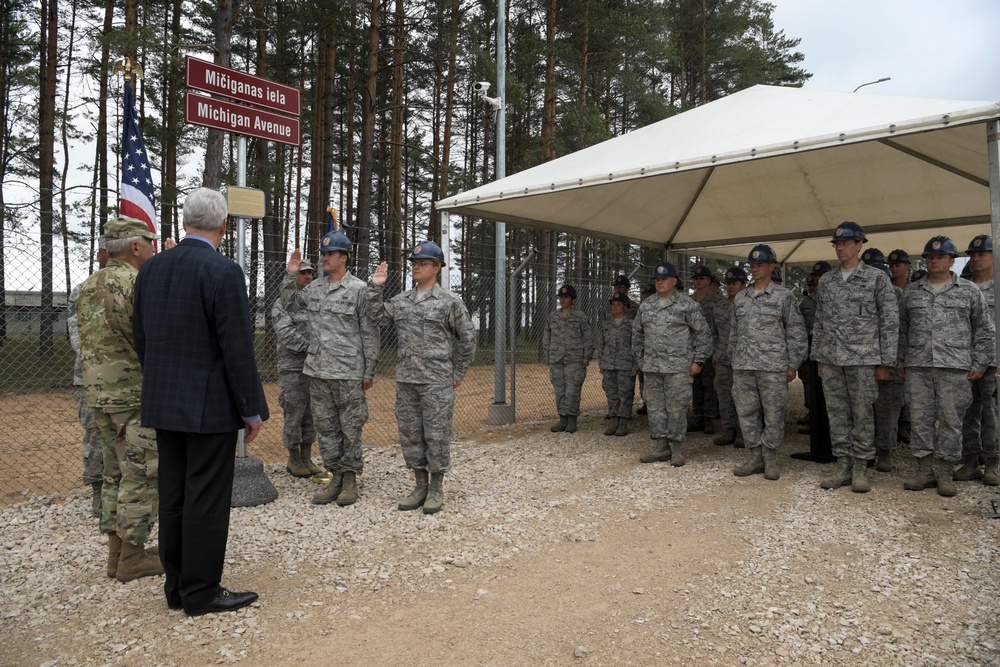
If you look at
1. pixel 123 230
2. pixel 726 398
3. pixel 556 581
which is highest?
pixel 123 230

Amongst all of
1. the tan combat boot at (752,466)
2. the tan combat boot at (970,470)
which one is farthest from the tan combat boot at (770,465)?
the tan combat boot at (970,470)

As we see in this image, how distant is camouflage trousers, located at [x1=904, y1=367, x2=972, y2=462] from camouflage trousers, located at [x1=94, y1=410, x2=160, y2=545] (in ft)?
18.1

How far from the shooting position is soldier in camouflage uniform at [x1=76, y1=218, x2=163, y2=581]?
354 centimetres

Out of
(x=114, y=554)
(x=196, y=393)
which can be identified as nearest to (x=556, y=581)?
(x=196, y=393)

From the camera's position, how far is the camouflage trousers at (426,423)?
4926mm

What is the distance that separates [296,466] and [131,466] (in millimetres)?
2506

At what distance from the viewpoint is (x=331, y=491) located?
16.8 ft

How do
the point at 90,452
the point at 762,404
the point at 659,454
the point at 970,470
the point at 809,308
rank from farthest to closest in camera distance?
the point at 809,308 → the point at 659,454 → the point at 762,404 → the point at 970,470 → the point at 90,452

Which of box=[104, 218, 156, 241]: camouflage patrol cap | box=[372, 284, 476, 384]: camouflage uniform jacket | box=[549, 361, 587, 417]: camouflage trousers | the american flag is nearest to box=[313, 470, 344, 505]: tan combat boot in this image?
box=[372, 284, 476, 384]: camouflage uniform jacket

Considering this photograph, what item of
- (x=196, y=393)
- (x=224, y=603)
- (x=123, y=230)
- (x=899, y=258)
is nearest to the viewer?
(x=196, y=393)

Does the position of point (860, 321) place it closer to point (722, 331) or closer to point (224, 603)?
point (722, 331)

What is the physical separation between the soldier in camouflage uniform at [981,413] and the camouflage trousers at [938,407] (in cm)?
33

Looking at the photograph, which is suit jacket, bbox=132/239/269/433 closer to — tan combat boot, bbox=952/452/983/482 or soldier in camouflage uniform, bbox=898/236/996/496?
soldier in camouflage uniform, bbox=898/236/996/496

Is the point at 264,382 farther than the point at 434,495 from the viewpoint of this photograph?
Yes
